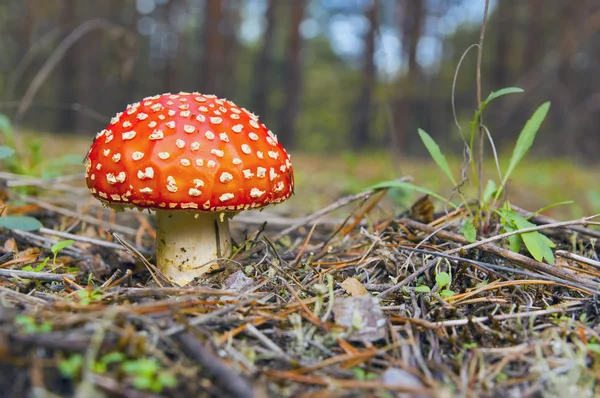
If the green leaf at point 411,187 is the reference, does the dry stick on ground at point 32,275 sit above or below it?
below

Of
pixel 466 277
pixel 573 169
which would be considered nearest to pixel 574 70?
pixel 573 169

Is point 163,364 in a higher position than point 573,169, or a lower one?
higher

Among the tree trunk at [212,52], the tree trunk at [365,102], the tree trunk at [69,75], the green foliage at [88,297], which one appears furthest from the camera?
the tree trunk at [69,75]

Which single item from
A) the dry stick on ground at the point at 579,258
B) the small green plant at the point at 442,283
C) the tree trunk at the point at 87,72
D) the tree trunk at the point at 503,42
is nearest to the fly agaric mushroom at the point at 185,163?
the small green plant at the point at 442,283

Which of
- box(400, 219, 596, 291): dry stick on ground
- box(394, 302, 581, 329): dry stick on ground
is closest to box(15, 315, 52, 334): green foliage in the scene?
box(394, 302, 581, 329): dry stick on ground

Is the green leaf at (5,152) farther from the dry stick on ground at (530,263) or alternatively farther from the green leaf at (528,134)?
the green leaf at (528,134)

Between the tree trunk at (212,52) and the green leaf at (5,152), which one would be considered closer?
the green leaf at (5,152)

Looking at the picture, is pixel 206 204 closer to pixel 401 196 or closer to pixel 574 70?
pixel 401 196

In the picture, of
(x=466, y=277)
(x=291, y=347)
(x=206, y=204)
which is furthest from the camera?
(x=466, y=277)
